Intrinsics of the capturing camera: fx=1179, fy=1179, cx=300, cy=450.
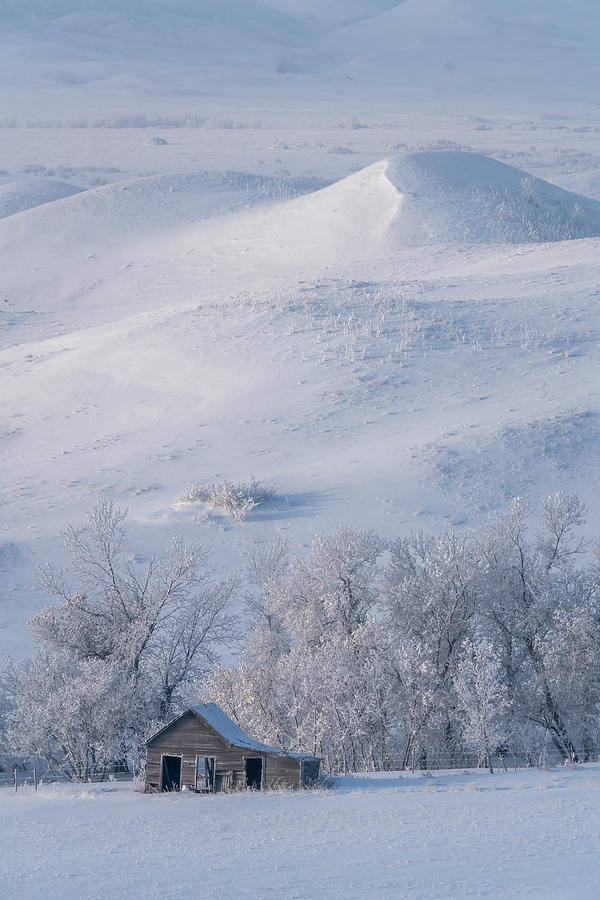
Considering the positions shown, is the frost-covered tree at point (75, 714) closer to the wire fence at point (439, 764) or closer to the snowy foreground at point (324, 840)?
the wire fence at point (439, 764)

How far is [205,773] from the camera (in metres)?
17.8

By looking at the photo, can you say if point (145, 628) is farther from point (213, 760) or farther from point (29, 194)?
point (29, 194)

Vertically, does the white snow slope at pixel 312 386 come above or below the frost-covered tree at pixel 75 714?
above

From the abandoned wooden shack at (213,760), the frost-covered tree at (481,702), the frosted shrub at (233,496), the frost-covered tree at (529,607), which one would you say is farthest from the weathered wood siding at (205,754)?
the frosted shrub at (233,496)

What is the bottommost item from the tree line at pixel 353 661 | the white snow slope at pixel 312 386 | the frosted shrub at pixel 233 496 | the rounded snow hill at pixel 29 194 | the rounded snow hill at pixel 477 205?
the tree line at pixel 353 661

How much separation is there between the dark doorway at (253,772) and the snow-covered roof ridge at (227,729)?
0.23 metres

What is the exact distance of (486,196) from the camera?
71562 millimetres

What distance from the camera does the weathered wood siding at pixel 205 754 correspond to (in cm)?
1727

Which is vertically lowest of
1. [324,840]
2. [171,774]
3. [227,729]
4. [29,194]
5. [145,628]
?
[324,840]

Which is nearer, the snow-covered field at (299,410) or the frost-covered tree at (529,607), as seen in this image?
the snow-covered field at (299,410)

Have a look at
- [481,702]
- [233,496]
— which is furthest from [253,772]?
[233,496]

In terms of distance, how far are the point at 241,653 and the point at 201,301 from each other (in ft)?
93.9

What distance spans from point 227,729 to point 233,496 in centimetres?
1155

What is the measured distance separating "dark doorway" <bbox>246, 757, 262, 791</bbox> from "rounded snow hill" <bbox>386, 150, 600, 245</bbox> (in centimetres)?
4936
